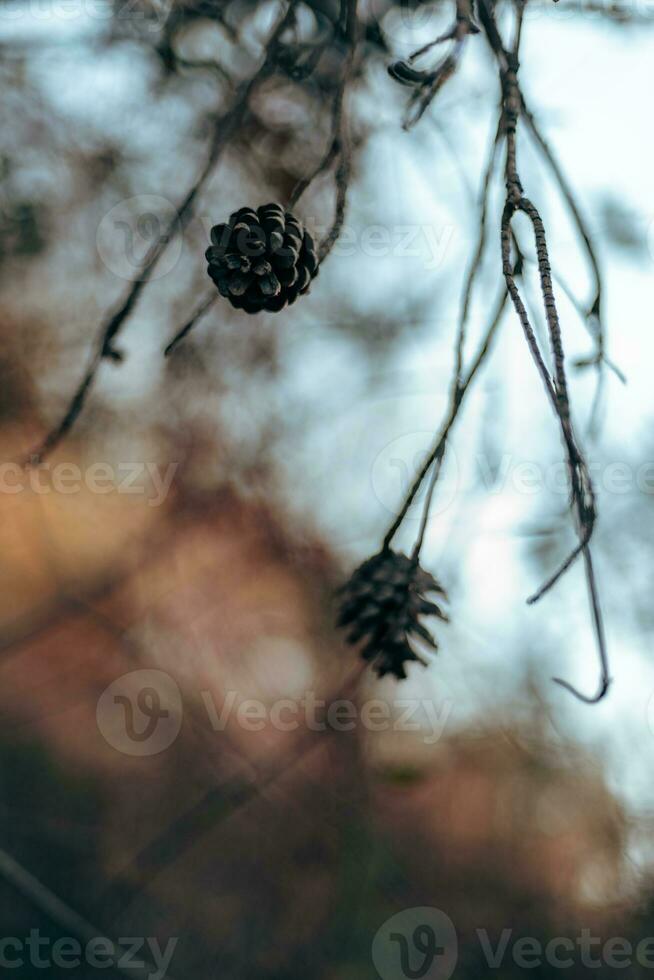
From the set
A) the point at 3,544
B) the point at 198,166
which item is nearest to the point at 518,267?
the point at 198,166

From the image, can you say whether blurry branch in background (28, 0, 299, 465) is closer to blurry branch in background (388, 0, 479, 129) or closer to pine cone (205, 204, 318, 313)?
pine cone (205, 204, 318, 313)

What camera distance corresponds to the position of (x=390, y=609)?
67 cm

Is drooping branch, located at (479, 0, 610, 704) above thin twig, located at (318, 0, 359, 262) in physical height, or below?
below

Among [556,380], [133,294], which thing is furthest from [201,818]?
[556,380]

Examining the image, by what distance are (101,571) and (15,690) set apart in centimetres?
53

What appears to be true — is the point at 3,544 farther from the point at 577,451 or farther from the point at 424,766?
the point at 577,451

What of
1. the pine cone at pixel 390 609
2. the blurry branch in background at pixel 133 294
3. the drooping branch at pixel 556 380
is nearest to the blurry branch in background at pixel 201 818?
the pine cone at pixel 390 609

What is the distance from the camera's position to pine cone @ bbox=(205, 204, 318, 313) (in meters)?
0.56

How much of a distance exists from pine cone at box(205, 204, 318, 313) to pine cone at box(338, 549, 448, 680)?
0.71 feet

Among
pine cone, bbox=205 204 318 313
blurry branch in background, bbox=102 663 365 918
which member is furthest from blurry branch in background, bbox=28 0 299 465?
blurry branch in background, bbox=102 663 365 918

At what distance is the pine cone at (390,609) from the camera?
2.16ft

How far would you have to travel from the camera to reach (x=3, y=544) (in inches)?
98.0

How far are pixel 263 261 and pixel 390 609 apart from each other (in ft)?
0.96

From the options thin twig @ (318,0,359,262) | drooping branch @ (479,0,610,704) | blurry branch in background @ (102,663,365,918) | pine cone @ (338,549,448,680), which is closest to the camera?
drooping branch @ (479,0,610,704)
